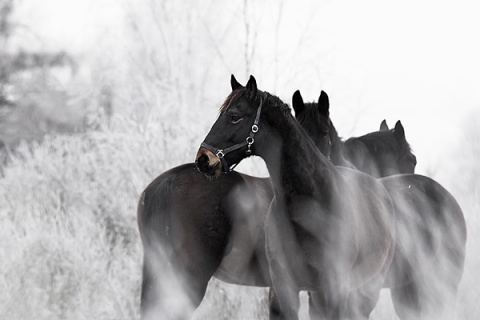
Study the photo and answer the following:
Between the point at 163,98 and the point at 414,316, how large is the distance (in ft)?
15.6

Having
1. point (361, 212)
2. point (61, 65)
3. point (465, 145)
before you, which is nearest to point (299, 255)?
point (361, 212)

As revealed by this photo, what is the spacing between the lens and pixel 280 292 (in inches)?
179

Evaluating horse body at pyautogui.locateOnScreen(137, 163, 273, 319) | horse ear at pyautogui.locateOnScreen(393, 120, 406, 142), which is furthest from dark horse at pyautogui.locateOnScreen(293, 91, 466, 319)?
horse body at pyautogui.locateOnScreen(137, 163, 273, 319)

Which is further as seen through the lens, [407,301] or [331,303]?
[407,301]

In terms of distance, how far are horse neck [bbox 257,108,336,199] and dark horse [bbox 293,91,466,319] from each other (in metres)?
1.32

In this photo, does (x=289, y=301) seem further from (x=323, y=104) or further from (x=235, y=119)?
(x=323, y=104)

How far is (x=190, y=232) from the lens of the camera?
17.0 feet

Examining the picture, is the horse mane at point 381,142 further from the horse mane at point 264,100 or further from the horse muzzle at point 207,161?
the horse muzzle at point 207,161

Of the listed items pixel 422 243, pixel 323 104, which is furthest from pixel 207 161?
pixel 422 243

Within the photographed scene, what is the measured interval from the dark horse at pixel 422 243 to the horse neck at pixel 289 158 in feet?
4.32

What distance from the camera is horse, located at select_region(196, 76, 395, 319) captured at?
4406 mm

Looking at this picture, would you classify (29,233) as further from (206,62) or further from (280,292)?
(206,62)

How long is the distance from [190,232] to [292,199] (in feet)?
3.46

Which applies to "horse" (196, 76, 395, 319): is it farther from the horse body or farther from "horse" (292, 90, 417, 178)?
"horse" (292, 90, 417, 178)
